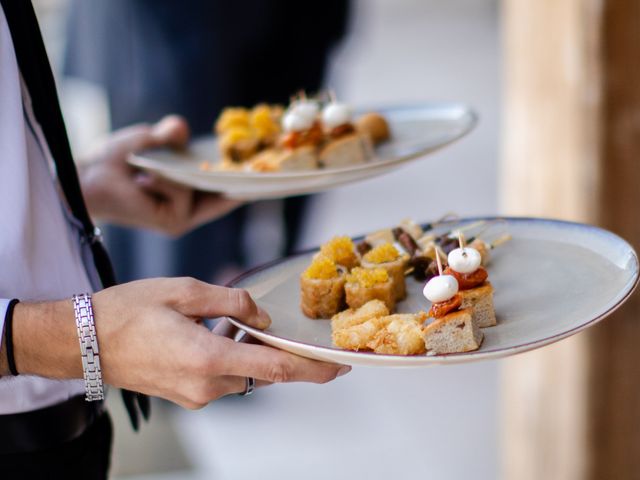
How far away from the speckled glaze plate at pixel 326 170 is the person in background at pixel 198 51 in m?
1.44

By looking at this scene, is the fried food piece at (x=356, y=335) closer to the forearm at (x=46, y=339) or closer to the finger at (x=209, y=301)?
the finger at (x=209, y=301)

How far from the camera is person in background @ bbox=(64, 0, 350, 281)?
10.7 feet

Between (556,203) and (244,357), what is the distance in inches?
54.6

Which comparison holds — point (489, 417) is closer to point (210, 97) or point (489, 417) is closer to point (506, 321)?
point (210, 97)

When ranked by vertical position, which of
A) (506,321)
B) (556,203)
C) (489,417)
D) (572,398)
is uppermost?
(506,321)

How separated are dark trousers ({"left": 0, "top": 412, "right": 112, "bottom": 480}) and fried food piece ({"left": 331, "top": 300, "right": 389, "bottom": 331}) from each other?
16.8 inches

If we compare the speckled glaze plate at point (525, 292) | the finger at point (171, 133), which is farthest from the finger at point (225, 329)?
the finger at point (171, 133)

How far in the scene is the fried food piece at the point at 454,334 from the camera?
1021mm

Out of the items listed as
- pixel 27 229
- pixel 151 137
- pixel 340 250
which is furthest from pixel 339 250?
pixel 151 137

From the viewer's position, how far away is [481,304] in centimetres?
109

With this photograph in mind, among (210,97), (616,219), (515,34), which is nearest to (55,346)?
(616,219)

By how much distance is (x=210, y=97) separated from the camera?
3375 millimetres

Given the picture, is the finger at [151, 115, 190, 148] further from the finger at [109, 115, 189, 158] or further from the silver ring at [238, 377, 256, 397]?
the silver ring at [238, 377, 256, 397]

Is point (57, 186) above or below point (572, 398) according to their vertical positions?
above
